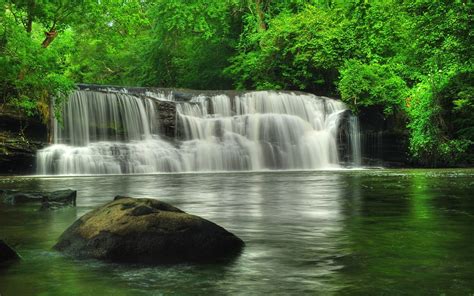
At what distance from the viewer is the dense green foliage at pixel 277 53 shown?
16.1m

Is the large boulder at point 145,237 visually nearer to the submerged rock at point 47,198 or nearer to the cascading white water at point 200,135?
the submerged rock at point 47,198

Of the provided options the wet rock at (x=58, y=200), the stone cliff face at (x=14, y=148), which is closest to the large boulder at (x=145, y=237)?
the wet rock at (x=58, y=200)

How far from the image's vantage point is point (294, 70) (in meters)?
38.5

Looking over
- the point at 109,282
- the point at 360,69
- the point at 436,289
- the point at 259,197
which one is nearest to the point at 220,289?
the point at 109,282

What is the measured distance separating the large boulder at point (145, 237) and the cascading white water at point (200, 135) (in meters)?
19.6

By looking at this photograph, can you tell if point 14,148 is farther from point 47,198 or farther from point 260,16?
point 260,16

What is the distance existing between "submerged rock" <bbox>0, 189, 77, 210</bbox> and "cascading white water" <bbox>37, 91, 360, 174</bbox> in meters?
13.1

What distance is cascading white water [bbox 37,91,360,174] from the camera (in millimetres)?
26516

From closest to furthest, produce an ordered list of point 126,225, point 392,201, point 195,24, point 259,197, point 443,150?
point 126,225, point 392,201, point 259,197, point 443,150, point 195,24

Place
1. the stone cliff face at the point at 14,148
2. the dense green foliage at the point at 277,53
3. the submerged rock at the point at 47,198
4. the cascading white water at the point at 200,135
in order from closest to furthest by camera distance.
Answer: the submerged rock at the point at 47,198
the dense green foliage at the point at 277,53
the stone cliff face at the point at 14,148
the cascading white water at the point at 200,135

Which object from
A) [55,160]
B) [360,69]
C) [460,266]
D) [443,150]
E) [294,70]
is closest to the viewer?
[460,266]

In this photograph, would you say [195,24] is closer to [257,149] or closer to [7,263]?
[257,149]

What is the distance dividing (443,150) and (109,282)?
2569cm

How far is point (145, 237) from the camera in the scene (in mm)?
6059
